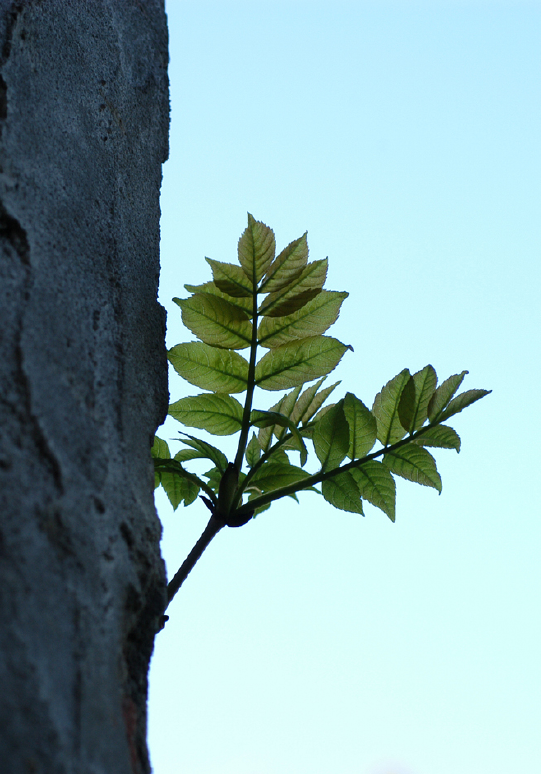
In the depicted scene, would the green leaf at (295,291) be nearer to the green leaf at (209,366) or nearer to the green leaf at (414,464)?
the green leaf at (209,366)

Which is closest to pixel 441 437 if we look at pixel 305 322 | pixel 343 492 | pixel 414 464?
pixel 414 464

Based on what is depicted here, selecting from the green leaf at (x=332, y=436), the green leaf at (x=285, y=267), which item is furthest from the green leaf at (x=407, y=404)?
the green leaf at (x=285, y=267)

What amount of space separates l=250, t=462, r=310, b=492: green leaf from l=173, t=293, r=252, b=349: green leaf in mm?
196

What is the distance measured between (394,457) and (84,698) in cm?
64

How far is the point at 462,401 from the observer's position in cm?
Answer: 104

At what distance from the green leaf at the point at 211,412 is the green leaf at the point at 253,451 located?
6 centimetres

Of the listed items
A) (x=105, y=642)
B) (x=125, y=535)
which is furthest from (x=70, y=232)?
(x=105, y=642)

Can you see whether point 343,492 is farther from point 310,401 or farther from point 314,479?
Answer: point 310,401

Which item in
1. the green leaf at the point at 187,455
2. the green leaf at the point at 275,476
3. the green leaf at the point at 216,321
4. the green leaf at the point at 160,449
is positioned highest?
the green leaf at the point at 216,321

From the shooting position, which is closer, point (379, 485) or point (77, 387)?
point (77, 387)

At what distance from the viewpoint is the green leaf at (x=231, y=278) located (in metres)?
1.06

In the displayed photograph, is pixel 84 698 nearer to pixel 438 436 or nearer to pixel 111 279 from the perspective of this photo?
pixel 111 279

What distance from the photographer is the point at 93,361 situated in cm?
Answer: 75

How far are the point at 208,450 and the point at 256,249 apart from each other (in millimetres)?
322
